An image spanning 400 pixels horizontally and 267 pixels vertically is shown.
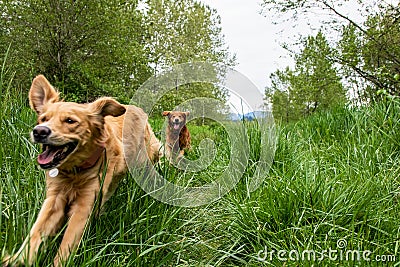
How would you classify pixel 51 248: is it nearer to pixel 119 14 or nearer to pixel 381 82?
pixel 381 82

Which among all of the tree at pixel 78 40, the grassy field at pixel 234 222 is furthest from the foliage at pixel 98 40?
the grassy field at pixel 234 222

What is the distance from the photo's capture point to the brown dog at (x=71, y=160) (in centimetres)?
188

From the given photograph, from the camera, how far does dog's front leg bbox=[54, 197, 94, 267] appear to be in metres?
1.70

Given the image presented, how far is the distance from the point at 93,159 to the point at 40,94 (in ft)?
2.15

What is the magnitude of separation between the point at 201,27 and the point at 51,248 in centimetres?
1235

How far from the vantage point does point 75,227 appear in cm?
186

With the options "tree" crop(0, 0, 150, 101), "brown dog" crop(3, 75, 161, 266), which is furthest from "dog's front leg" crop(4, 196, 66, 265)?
"tree" crop(0, 0, 150, 101)

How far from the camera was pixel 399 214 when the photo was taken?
7.96 ft

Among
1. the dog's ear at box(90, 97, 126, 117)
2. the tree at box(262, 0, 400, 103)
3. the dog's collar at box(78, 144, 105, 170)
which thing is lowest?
the dog's collar at box(78, 144, 105, 170)

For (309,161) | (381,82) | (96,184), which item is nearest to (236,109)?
(309,161)

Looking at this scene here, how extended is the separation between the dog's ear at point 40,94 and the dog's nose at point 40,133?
52 centimetres

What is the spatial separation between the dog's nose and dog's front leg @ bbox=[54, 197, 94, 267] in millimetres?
398

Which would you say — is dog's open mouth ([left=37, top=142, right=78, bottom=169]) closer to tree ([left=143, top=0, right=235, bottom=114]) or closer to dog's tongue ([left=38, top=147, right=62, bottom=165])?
dog's tongue ([left=38, top=147, right=62, bottom=165])

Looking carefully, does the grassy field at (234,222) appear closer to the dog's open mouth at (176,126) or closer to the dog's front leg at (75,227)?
the dog's front leg at (75,227)
